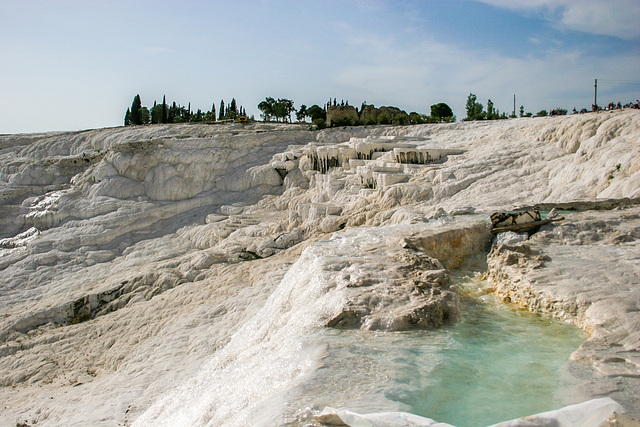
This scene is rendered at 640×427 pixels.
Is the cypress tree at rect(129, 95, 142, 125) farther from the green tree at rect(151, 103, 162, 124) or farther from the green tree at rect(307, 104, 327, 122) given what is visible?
the green tree at rect(307, 104, 327, 122)

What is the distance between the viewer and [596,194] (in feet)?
36.4

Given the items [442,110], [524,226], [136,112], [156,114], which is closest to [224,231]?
[524,226]

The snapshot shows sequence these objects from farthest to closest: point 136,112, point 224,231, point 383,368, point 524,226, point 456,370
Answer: point 136,112, point 224,231, point 524,226, point 456,370, point 383,368

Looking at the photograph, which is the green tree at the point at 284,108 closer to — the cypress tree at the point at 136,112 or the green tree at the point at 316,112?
the green tree at the point at 316,112

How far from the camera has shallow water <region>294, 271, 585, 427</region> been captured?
3.70 meters

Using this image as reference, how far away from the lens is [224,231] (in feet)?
64.2

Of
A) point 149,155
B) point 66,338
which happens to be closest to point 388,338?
point 66,338

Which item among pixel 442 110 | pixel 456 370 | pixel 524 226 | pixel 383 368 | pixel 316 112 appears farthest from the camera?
pixel 316 112

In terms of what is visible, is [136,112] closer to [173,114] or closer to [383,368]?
[173,114]

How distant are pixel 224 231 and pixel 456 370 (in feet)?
52.6

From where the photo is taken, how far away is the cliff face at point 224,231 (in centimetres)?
829

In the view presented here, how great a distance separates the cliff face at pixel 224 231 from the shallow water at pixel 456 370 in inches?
16.5

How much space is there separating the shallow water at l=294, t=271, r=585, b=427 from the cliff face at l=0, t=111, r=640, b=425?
0.42 metres

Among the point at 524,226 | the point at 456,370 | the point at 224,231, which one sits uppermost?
the point at 524,226
